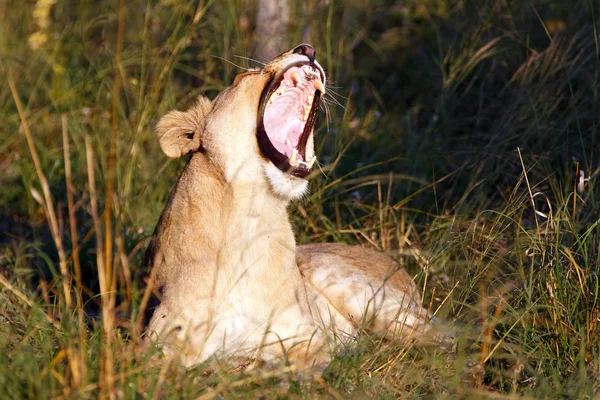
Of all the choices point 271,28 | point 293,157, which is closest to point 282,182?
point 293,157

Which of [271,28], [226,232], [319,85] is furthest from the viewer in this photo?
[271,28]

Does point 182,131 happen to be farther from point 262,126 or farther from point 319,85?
point 319,85

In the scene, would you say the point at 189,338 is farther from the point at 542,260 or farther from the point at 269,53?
the point at 269,53

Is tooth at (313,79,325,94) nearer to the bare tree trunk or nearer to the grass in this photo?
the grass

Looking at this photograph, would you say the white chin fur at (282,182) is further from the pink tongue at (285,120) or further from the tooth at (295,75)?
the tooth at (295,75)

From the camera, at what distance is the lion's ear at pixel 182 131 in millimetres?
3541

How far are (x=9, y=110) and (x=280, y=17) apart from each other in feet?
5.91

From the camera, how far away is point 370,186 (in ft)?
16.8

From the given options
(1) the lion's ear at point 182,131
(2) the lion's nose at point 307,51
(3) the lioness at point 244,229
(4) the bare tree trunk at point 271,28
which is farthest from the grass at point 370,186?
(2) the lion's nose at point 307,51

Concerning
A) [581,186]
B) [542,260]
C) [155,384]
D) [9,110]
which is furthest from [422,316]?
[9,110]

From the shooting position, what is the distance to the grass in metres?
2.91

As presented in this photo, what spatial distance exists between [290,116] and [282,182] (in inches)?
17.1

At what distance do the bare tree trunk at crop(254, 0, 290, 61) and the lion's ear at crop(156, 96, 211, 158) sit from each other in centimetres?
169

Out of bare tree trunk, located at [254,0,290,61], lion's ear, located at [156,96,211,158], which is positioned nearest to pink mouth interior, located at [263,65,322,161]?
lion's ear, located at [156,96,211,158]
